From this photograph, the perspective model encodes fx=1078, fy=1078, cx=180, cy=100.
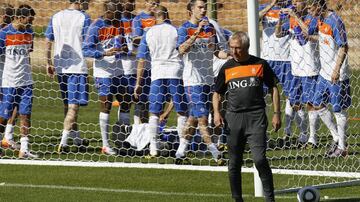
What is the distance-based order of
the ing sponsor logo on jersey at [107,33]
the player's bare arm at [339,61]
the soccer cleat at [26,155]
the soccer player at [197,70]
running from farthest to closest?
the ing sponsor logo on jersey at [107,33], the soccer cleat at [26,155], the soccer player at [197,70], the player's bare arm at [339,61]

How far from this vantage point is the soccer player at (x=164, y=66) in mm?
14445

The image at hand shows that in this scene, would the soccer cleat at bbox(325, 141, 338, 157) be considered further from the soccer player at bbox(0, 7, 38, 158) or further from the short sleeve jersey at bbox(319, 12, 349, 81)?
the soccer player at bbox(0, 7, 38, 158)

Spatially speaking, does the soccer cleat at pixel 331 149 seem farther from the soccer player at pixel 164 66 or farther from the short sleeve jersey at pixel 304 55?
the soccer player at pixel 164 66

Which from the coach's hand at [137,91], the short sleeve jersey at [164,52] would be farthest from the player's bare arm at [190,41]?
the coach's hand at [137,91]

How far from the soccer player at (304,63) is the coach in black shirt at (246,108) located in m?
3.82

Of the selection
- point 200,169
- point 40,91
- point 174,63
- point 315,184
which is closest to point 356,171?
point 315,184

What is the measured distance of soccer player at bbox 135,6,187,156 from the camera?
14445 mm

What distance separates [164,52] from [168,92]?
0.55m

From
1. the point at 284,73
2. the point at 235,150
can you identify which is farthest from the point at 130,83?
the point at 235,150

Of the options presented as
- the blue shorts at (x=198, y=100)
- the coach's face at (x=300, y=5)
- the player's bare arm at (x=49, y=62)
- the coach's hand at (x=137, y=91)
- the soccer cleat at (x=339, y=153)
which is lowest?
the soccer cleat at (x=339, y=153)

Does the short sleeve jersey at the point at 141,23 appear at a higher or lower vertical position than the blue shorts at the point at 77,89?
higher

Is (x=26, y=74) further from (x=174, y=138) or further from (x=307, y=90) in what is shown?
(x=307, y=90)

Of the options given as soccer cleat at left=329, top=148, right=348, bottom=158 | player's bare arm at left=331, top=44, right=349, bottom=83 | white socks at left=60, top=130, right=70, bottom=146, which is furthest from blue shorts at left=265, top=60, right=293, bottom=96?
white socks at left=60, top=130, right=70, bottom=146

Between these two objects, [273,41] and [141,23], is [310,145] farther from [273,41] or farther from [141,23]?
[141,23]
